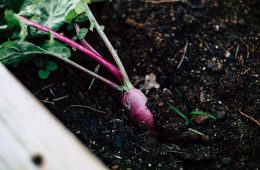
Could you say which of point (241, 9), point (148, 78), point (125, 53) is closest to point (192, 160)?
point (148, 78)

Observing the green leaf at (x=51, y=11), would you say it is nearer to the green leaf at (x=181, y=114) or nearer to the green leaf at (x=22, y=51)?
the green leaf at (x=22, y=51)

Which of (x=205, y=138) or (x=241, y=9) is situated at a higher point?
(x=241, y=9)

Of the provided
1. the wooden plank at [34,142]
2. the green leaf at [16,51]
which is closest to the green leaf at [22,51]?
the green leaf at [16,51]

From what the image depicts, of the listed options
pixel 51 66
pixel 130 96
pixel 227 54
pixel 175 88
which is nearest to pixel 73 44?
pixel 51 66

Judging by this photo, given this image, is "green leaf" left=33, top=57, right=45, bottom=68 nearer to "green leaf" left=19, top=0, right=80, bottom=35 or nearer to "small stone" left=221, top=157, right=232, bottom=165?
"green leaf" left=19, top=0, right=80, bottom=35

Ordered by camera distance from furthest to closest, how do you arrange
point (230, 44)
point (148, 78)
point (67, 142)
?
1. point (230, 44)
2. point (148, 78)
3. point (67, 142)

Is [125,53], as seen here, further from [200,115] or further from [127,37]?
[200,115]
